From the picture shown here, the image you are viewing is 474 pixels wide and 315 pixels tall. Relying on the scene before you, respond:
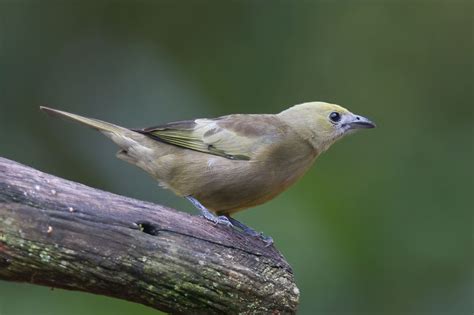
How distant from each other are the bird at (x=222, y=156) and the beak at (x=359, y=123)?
423mm

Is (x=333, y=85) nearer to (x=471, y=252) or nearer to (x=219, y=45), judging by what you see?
(x=219, y=45)

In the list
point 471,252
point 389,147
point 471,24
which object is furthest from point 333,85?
point 471,252

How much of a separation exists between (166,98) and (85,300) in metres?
2.97

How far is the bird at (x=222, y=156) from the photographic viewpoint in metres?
5.52

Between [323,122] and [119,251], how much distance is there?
9.47 ft

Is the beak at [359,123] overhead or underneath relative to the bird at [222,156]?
overhead

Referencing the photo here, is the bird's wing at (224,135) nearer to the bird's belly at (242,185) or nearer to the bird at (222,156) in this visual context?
the bird at (222,156)

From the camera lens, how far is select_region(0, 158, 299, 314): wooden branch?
3.75 meters

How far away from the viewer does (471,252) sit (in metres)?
7.30

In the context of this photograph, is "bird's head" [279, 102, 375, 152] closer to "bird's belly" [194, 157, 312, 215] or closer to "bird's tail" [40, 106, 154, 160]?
"bird's belly" [194, 157, 312, 215]

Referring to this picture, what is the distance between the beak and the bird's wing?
0.71 meters

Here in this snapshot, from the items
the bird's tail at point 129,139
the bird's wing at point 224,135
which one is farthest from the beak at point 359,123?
the bird's tail at point 129,139

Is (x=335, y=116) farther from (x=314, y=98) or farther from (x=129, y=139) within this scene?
(x=314, y=98)

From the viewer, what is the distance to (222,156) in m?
5.65
